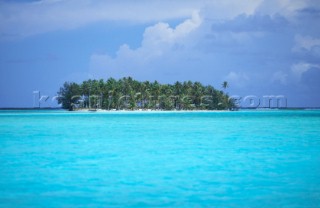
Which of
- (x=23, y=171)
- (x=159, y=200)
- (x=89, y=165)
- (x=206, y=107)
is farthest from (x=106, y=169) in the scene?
(x=206, y=107)

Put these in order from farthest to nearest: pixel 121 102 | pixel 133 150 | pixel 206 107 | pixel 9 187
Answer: pixel 206 107, pixel 121 102, pixel 133 150, pixel 9 187

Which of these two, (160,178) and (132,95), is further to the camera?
(132,95)

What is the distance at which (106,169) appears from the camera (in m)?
13.1

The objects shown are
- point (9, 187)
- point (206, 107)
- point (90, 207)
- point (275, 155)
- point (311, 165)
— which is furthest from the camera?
point (206, 107)

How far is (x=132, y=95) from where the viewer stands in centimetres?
9575

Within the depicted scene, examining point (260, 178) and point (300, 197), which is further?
point (260, 178)

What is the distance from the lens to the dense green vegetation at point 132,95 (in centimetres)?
9631

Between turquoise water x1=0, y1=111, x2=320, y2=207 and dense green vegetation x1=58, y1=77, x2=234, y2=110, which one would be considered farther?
dense green vegetation x1=58, y1=77, x2=234, y2=110

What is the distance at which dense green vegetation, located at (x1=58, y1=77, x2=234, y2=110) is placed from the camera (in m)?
96.3

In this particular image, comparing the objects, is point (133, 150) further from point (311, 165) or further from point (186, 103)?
point (186, 103)

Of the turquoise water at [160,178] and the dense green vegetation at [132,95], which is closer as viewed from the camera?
the turquoise water at [160,178]

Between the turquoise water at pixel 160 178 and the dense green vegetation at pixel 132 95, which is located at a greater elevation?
the dense green vegetation at pixel 132 95

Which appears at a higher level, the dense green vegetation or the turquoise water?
the dense green vegetation

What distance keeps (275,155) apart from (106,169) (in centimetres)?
692
